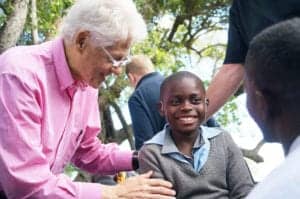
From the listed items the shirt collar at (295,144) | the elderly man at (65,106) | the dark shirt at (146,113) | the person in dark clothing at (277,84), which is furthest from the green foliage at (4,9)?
the shirt collar at (295,144)

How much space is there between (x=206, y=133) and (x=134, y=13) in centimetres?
73

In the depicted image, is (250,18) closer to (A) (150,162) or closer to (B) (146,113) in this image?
(A) (150,162)

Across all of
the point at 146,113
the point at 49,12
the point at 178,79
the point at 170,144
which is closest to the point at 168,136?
the point at 170,144

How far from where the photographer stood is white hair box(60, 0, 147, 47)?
118 inches

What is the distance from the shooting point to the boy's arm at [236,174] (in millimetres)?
3342

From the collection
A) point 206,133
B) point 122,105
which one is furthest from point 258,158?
point 206,133

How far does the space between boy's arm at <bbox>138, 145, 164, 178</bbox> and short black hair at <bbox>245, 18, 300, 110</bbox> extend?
157cm

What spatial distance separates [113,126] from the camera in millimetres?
14258

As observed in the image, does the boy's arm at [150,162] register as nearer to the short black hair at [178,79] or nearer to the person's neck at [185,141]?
the person's neck at [185,141]

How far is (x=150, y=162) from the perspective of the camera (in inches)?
129

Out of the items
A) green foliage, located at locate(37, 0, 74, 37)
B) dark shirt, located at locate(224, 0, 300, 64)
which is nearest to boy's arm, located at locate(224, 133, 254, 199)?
dark shirt, located at locate(224, 0, 300, 64)

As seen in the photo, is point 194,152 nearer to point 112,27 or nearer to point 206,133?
point 206,133

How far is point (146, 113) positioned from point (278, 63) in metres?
2.84

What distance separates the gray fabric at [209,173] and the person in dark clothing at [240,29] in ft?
0.76
